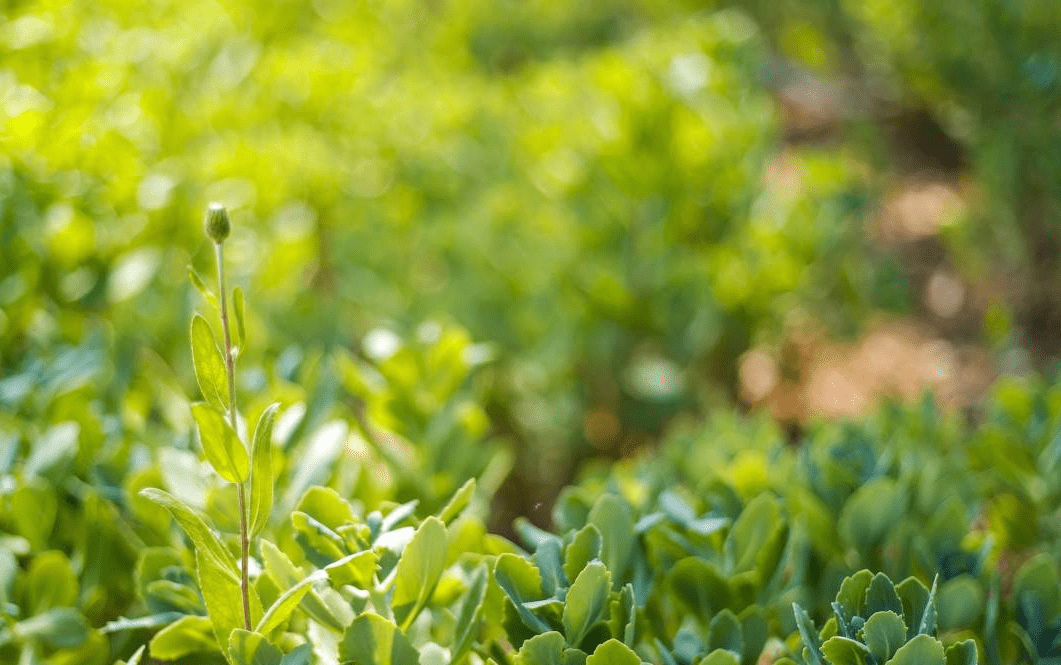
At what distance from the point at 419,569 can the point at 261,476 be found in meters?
0.21

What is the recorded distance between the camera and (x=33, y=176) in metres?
2.51

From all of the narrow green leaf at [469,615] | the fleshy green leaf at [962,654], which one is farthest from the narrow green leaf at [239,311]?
the fleshy green leaf at [962,654]

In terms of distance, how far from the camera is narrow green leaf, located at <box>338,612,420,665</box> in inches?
45.4

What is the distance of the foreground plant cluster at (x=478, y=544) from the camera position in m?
1.18

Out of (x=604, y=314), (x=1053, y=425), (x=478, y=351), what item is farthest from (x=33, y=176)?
(x=1053, y=425)

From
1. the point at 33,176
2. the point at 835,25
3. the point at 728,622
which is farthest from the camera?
the point at 835,25

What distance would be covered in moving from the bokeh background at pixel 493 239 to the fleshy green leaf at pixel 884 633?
874mm

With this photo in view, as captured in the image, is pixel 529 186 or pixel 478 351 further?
pixel 529 186

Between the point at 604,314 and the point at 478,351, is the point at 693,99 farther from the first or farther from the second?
the point at 478,351

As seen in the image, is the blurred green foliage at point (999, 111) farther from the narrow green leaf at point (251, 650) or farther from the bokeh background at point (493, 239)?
the narrow green leaf at point (251, 650)

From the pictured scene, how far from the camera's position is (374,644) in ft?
3.83

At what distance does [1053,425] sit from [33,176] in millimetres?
2341

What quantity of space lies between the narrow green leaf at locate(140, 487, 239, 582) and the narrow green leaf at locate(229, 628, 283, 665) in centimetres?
8

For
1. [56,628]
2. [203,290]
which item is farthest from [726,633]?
[56,628]
